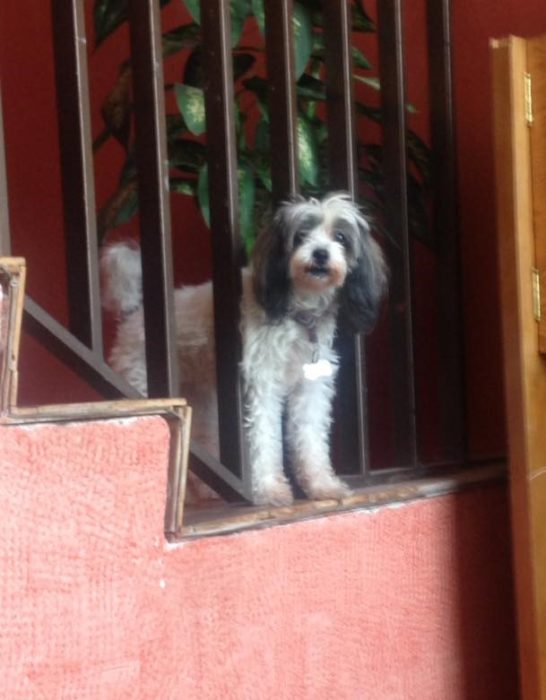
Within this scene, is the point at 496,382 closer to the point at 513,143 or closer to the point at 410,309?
the point at 410,309

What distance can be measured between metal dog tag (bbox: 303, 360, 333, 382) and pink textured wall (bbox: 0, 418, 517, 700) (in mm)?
266

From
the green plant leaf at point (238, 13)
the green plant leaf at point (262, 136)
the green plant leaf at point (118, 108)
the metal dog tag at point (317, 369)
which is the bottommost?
the metal dog tag at point (317, 369)

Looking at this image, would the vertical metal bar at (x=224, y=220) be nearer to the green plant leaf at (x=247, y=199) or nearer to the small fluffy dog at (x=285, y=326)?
the small fluffy dog at (x=285, y=326)

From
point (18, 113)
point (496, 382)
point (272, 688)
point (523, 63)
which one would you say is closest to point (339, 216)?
point (523, 63)

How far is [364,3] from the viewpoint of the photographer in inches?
93.0

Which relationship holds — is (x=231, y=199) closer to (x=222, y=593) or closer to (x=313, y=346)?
(x=313, y=346)

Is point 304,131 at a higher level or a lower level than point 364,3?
lower

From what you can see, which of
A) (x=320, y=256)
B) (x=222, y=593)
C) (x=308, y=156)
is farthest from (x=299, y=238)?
(x=222, y=593)

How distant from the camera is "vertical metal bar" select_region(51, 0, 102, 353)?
4.55ft

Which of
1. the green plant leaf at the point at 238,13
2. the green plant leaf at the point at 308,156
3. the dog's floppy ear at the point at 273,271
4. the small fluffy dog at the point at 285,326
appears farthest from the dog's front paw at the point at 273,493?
the green plant leaf at the point at 238,13

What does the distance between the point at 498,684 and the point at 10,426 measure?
1.08 meters

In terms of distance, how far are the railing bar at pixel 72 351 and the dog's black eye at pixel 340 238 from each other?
0.53 meters

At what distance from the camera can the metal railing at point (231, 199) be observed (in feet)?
4.58

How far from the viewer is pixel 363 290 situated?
5.89 ft
